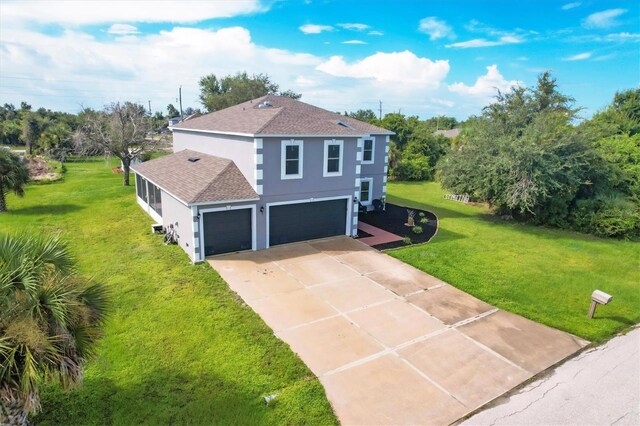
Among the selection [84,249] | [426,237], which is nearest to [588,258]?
[426,237]

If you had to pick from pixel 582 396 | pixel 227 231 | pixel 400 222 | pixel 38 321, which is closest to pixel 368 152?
pixel 400 222

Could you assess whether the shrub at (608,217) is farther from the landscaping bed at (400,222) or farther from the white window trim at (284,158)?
the white window trim at (284,158)

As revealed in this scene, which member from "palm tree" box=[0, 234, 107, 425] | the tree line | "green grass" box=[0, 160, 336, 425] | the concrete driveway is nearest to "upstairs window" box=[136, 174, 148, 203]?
"green grass" box=[0, 160, 336, 425]

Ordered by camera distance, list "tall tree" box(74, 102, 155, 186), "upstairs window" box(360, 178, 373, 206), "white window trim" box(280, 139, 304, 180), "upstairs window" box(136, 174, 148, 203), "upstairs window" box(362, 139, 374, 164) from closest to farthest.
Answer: "white window trim" box(280, 139, 304, 180) < "upstairs window" box(136, 174, 148, 203) < "upstairs window" box(362, 139, 374, 164) < "upstairs window" box(360, 178, 373, 206) < "tall tree" box(74, 102, 155, 186)

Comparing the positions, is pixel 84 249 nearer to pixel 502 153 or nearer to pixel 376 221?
pixel 376 221

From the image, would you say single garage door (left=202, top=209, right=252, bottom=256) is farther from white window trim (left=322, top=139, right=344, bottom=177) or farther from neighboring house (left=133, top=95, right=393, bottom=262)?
white window trim (left=322, top=139, right=344, bottom=177)

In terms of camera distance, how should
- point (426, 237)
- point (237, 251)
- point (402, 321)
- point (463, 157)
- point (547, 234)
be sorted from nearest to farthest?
point (402, 321) → point (237, 251) → point (426, 237) → point (547, 234) → point (463, 157)
